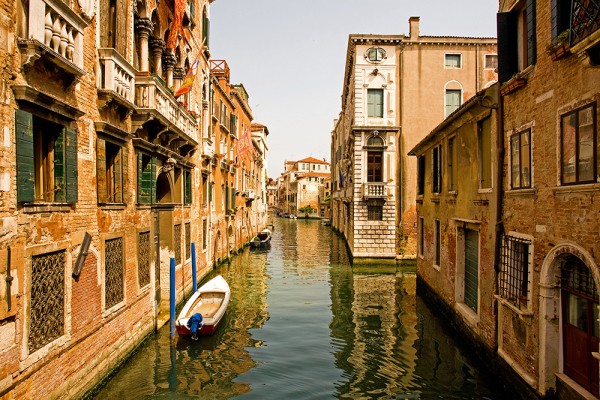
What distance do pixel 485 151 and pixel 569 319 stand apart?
4.30m

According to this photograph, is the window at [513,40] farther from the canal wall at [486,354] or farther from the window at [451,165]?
the canal wall at [486,354]

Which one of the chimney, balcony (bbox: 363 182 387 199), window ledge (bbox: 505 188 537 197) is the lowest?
window ledge (bbox: 505 188 537 197)

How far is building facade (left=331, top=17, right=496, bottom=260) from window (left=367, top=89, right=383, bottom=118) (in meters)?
0.05

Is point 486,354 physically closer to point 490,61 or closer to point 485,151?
point 485,151

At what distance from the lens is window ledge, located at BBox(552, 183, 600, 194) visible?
5.34 metres

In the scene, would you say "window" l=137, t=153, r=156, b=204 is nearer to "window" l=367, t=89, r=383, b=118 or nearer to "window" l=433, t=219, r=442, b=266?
"window" l=433, t=219, r=442, b=266

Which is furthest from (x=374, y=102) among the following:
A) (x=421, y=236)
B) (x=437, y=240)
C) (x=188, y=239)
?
(x=188, y=239)

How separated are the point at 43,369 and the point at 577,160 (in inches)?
310

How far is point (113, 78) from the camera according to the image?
8.10 meters

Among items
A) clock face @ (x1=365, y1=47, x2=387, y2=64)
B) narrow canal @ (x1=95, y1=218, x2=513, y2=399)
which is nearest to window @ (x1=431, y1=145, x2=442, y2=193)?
narrow canal @ (x1=95, y1=218, x2=513, y2=399)

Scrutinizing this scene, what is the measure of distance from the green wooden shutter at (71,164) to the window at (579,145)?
7.43 metres

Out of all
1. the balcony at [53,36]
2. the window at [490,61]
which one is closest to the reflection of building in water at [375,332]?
the balcony at [53,36]

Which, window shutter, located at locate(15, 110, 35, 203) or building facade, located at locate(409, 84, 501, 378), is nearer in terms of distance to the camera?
window shutter, located at locate(15, 110, 35, 203)

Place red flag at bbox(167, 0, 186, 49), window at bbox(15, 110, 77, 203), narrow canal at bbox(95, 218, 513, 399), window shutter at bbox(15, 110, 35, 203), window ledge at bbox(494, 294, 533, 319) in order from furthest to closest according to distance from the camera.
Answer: red flag at bbox(167, 0, 186, 49) → narrow canal at bbox(95, 218, 513, 399) → window ledge at bbox(494, 294, 533, 319) → window at bbox(15, 110, 77, 203) → window shutter at bbox(15, 110, 35, 203)
